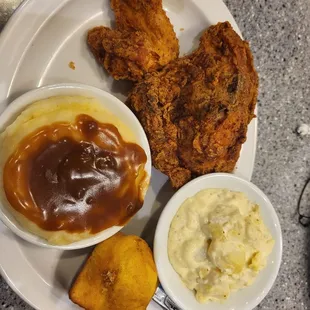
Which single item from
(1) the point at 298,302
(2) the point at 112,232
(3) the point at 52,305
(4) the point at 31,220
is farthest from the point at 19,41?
(1) the point at 298,302

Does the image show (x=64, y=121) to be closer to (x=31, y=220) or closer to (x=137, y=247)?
(x=31, y=220)

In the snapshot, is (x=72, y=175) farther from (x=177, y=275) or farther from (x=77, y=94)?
(x=177, y=275)

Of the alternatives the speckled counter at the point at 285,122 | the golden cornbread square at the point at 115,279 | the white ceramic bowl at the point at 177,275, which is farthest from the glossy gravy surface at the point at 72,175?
the speckled counter at the point at 285,122

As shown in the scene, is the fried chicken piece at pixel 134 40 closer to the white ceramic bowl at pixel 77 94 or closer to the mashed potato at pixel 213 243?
the white ceramic bowl at pixel 77 94

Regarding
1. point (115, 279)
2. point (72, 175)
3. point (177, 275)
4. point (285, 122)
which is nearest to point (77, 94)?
point (72, 175)

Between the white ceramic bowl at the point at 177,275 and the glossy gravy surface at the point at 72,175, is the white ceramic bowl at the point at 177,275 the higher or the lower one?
the lower one
